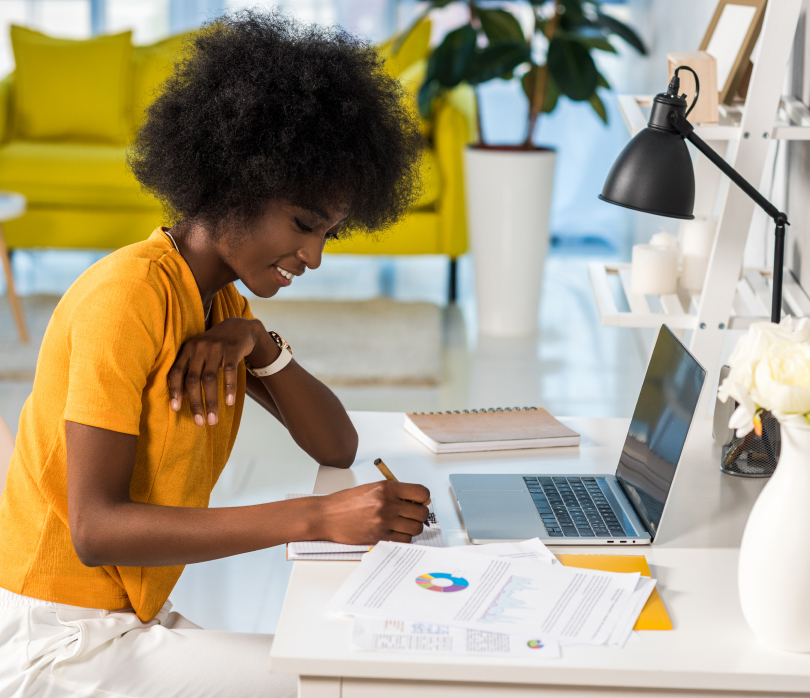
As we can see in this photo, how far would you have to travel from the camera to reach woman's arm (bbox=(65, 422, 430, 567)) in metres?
0.98

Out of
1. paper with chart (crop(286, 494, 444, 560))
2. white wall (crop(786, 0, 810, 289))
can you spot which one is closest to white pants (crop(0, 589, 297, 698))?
paper with chart (crop(286, 494, 444, 560))

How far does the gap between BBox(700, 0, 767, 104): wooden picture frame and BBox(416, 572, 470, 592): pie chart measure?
1.18 meters

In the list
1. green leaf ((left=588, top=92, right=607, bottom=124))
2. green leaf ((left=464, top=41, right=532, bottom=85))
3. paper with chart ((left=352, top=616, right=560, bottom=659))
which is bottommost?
paper with chart ((left=352, top=616, right=560, bottom=659))

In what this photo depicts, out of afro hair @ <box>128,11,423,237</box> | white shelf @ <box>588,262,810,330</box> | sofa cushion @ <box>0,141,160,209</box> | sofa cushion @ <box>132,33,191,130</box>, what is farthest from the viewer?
sofa cushion @ <box>132,33,191,130</box>

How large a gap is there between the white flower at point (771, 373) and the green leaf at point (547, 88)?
2892 mm

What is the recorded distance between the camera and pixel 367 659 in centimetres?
79

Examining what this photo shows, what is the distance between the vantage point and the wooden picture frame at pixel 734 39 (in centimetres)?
→ 166

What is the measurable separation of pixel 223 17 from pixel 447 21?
407 cm

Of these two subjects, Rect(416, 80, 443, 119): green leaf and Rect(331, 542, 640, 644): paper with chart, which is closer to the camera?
Rect(331, 542, 640, 644): paper with chart

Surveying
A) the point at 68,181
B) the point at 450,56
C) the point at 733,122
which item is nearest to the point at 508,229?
the point at 450,56

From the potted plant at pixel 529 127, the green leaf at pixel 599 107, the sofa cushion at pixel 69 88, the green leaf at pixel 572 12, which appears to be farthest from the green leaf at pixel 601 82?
the sofa cushion at pixel 69 88

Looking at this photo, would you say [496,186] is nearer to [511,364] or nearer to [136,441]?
[511,364]

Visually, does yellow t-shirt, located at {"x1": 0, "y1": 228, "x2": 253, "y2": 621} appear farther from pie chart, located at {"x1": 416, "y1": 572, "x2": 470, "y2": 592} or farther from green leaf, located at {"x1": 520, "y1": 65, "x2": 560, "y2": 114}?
green leaf, located at {"x1": 520, "y1": 65, "x2": 560, "y2": 114}

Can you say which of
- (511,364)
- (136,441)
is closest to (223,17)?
(136,441)
